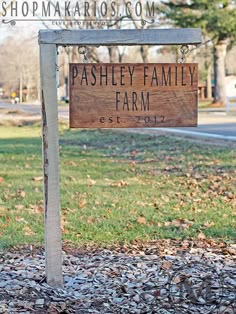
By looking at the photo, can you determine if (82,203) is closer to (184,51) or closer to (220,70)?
(184,51)

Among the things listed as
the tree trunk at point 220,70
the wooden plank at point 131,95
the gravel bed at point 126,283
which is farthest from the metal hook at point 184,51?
the tree trunk at point 220,70

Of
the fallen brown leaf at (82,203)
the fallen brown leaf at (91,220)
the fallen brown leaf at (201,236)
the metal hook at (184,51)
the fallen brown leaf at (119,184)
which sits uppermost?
Result: the metal hook at (184,51)

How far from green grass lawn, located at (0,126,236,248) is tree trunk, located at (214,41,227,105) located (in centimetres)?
2589

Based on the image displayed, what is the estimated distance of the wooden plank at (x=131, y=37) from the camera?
4.62 m

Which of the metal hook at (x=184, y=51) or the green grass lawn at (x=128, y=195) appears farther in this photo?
the green grass lawn at (x=128, y=195)

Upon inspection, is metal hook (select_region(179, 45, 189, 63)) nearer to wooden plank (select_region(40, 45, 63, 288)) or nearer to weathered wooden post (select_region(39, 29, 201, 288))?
weathered wooden post (select_region(39, 29, 201, 288))

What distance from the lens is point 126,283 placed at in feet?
15.3

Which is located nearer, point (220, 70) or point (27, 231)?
point (27, 231)

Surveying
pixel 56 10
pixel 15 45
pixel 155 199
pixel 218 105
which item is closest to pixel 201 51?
pixel 218 105

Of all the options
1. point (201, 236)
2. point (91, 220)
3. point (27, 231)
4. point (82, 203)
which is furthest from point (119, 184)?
point (201, 236)

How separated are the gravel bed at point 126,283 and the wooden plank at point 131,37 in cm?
173

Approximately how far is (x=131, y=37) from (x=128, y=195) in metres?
4.49

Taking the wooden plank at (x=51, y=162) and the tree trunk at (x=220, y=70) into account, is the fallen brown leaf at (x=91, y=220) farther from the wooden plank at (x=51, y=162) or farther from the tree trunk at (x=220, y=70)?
the tree trunk at (x=220, y=70)

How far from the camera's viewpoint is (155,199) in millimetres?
8531
